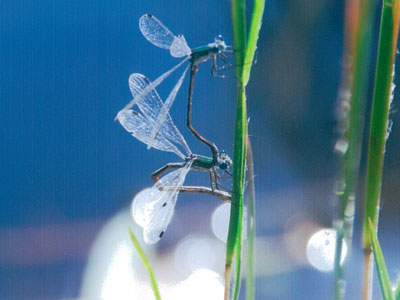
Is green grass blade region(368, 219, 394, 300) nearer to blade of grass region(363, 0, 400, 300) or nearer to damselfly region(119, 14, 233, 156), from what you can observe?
blade of grass region(363, 0, 400, 300)

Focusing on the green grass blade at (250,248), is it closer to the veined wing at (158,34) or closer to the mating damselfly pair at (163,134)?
the mating damselfly pair at (163,134)

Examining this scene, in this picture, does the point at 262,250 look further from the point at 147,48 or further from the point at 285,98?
the point at 147,48

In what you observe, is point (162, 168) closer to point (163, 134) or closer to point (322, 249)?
point (163, 134)

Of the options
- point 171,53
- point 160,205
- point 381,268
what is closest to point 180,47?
point 171,53

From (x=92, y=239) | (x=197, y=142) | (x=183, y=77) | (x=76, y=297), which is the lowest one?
(x=76, y=297)

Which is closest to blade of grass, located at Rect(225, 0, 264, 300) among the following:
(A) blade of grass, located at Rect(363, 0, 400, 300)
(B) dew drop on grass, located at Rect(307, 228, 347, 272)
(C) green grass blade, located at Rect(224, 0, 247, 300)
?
(C) green grass blade, located at Rect(224, 0, 247, 300)

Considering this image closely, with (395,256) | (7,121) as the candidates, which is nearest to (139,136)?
(7,121)
